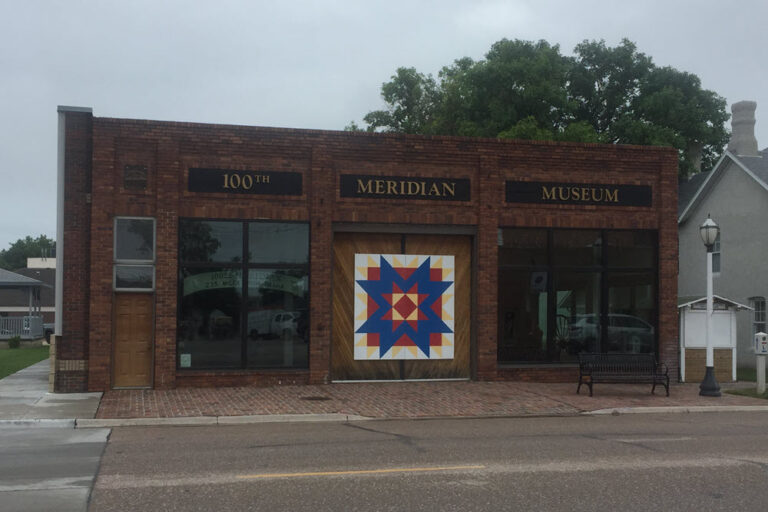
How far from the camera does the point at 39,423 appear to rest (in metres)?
12.6

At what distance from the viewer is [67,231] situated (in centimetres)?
1625

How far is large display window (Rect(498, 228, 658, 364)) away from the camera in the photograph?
1834 centimetres

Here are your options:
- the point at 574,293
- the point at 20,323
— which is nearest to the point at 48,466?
the point at 574,293

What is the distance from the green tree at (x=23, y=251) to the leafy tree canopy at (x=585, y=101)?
80.3m

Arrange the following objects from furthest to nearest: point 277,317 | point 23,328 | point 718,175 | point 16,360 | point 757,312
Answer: point 23,328
point 718,175
point 16,360
point 757,312
point 277,317

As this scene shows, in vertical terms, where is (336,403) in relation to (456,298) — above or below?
below

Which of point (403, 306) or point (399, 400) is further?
point (403, 306)

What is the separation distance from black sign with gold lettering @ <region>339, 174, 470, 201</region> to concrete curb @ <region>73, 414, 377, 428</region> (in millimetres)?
5825

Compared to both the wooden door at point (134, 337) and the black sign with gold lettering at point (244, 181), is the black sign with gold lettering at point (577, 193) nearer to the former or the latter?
the black sign with gold lettering at point (244, 181)

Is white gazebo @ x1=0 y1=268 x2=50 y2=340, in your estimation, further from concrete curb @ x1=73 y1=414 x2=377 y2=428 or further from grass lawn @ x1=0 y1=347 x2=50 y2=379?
concrete curb @ x1=73 y1=414 x2=377 y2=428

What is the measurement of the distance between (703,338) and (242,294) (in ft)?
36.5

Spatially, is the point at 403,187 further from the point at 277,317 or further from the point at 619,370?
the point at 619,370

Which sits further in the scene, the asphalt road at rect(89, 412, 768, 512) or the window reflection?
the window reflection

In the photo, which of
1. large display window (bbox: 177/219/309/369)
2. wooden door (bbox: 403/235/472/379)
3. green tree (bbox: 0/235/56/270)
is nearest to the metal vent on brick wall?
large display window (bbox: 177/219/309/369)
